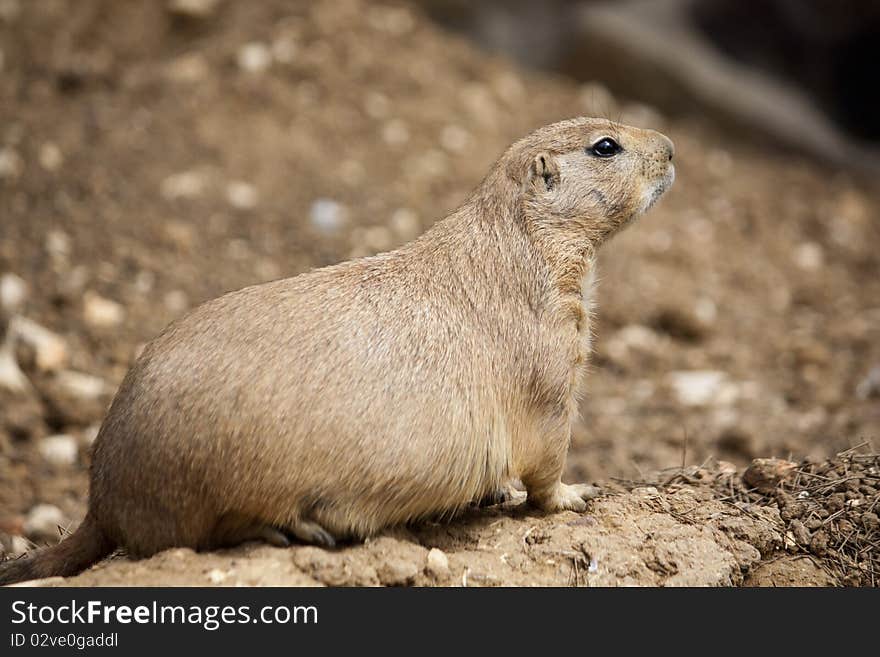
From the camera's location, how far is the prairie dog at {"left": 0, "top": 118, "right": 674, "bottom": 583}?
3.38 m

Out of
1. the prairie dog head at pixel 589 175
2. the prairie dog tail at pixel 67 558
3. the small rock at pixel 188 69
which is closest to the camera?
the prairie dog tail at pixel 67 558

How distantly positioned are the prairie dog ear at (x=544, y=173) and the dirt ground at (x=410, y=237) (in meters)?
1.32

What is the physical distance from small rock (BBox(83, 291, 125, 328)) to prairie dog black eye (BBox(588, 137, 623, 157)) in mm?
3954

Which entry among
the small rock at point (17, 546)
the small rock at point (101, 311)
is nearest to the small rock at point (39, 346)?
the small rock at point (101, 311)

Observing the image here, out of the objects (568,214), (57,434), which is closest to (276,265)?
(57,434)

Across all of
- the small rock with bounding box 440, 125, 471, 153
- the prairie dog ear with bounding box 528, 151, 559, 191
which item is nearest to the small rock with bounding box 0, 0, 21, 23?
the small rock with bounding box 440, 125, 471, 153

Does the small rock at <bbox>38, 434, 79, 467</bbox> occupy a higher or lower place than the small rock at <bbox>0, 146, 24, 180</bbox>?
lower

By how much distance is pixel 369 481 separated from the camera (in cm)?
347

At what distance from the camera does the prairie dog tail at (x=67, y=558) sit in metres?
3.69

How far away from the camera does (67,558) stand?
12.2ft

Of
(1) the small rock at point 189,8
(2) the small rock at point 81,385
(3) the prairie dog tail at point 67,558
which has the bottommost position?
(3) the prairie dog tail at point 67,558

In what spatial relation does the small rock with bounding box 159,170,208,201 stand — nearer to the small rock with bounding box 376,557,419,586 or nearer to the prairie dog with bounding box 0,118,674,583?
the prairie dog with bounding box 0,118,674,583

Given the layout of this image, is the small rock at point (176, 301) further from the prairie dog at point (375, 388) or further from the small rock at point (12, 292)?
the prairie dog at point (375, 388)
